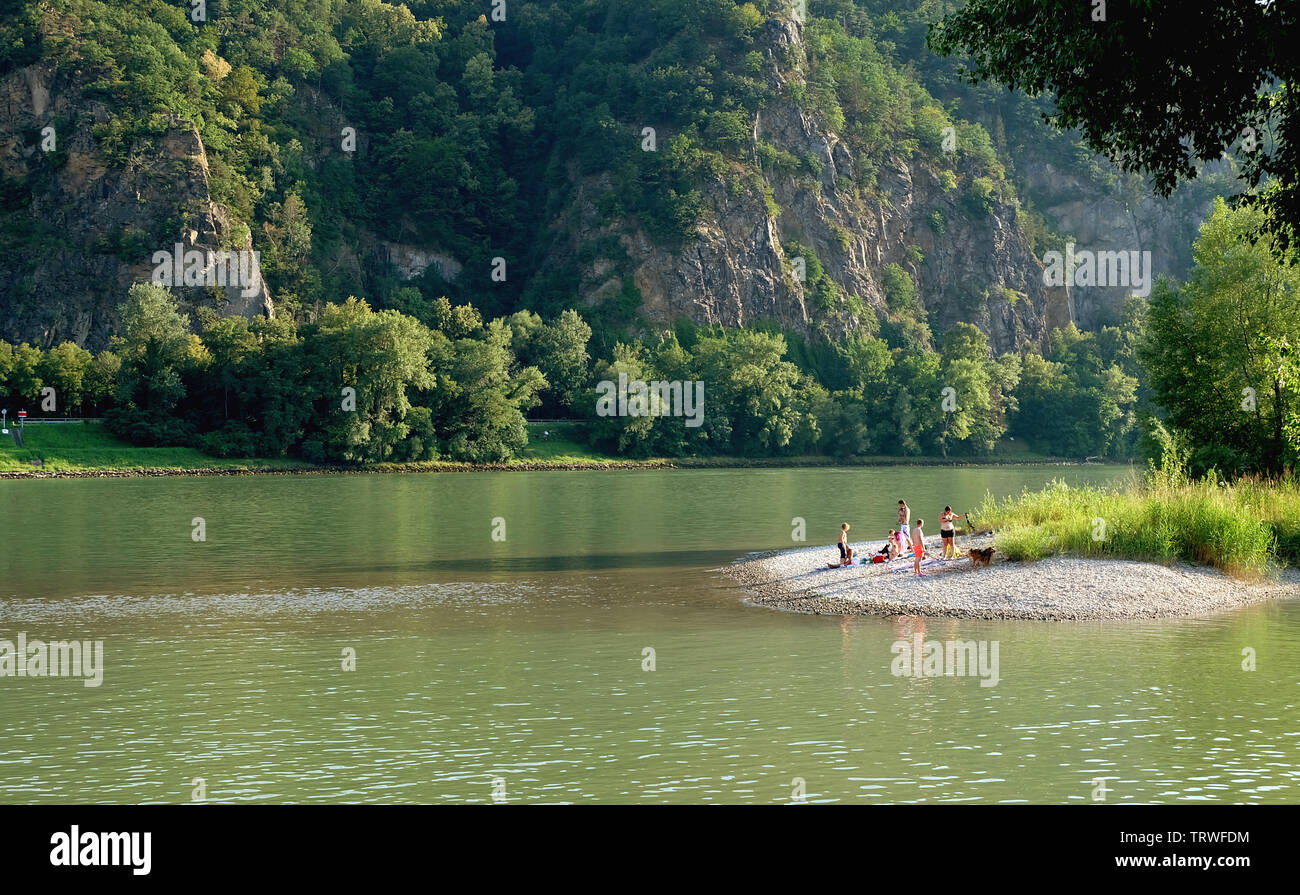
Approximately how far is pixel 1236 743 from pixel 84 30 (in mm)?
197856

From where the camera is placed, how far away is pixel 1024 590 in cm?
3550

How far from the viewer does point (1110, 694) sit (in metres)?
24.1

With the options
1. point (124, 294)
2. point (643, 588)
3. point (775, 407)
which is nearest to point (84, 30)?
point (124, 294)

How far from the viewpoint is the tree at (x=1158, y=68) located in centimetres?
2488

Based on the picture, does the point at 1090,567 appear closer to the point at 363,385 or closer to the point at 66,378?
the point at 363,385

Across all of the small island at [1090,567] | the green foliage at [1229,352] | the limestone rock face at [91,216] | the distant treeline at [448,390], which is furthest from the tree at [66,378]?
the green foliage at [1229,352]

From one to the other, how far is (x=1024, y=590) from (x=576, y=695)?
16.5m

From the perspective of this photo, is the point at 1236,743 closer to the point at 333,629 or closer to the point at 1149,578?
the point at 1149,578

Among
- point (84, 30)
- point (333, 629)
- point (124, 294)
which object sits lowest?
point (333, 629)

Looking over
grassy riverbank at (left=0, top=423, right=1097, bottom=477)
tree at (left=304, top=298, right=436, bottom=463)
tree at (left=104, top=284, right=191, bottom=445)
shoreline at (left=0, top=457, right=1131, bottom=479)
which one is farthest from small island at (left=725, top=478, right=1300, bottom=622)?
tree at (left=104, top=284, right=191, bottom=445)

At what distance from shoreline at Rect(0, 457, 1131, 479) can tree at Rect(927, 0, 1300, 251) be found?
103075mm

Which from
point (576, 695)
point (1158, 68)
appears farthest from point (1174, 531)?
point (576, 695)

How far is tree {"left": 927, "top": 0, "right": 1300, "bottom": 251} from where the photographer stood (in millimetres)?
24875

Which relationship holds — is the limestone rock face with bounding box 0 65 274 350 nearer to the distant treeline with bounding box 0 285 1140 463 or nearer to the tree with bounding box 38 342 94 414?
the distant treeline with bounding box 0 285 1140 463
